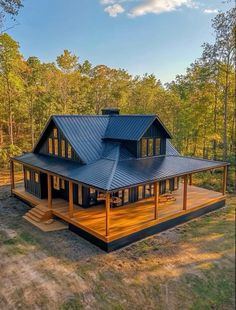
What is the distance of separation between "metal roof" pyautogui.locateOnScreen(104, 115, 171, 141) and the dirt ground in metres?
5.53

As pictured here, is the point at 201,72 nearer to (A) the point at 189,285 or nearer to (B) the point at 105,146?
(B) the point at 105,146

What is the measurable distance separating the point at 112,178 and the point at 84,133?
4.99 metres

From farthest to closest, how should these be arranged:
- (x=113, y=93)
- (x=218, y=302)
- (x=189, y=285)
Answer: (x=113, y=93)
(x=189, y=285)
(x=218, y=302)

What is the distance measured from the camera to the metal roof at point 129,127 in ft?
47.9

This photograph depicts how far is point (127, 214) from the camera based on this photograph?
12773mm

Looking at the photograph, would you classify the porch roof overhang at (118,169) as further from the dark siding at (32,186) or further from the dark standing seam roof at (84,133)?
the dark siding at (32,186)

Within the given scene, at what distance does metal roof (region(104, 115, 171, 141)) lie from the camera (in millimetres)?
14604

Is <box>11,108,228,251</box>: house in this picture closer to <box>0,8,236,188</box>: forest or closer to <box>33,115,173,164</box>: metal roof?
<box>33,115,173,164</box>: metal roof

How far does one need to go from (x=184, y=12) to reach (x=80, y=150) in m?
8.89

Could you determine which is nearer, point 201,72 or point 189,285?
point 189,285

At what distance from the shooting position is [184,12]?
6430 mm

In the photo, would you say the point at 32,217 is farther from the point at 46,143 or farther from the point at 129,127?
the point at 129,127

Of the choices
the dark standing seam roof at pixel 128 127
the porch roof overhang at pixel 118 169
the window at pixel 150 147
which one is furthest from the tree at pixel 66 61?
the window at pixel 150 147

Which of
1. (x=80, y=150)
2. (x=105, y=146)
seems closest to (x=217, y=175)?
(x=105, y=146)
